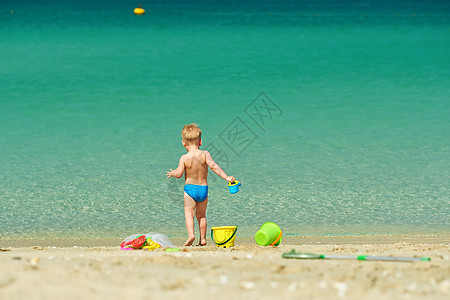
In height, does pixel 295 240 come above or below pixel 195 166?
below

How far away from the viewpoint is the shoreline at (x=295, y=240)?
20.7 feet

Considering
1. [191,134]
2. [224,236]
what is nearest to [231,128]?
[191,134]

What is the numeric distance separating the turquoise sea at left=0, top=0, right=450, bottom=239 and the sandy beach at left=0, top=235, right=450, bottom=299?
8.50ft

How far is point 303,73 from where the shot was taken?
679 inches

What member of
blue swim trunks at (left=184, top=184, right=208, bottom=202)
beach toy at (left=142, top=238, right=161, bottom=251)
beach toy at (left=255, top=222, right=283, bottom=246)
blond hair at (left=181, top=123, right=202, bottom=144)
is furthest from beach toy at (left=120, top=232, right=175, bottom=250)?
blond hair at (left=181, top=123, right=202, bottom=144)

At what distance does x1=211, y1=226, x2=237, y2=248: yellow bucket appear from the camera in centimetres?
560

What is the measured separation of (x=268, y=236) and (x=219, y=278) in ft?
6.88

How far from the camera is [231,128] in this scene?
461 inches

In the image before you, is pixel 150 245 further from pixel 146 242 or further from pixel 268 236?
pixel 268 236

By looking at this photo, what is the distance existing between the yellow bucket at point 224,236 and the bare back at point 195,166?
1.92 feet

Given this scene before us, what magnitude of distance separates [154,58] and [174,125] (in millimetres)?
8729

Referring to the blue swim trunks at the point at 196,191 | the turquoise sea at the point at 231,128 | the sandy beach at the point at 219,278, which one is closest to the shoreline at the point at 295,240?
the turquoise sea at the point at 231,128

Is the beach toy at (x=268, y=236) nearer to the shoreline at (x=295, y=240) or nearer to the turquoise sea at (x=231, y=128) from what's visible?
the shoreline at (x=295, y=240)

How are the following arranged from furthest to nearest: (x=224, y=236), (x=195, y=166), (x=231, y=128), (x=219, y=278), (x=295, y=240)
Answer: (x=231, y=128) < (x=295, y=240) < (x=195, y=166) < (x=224, y=236) < (x=219, y=278)
